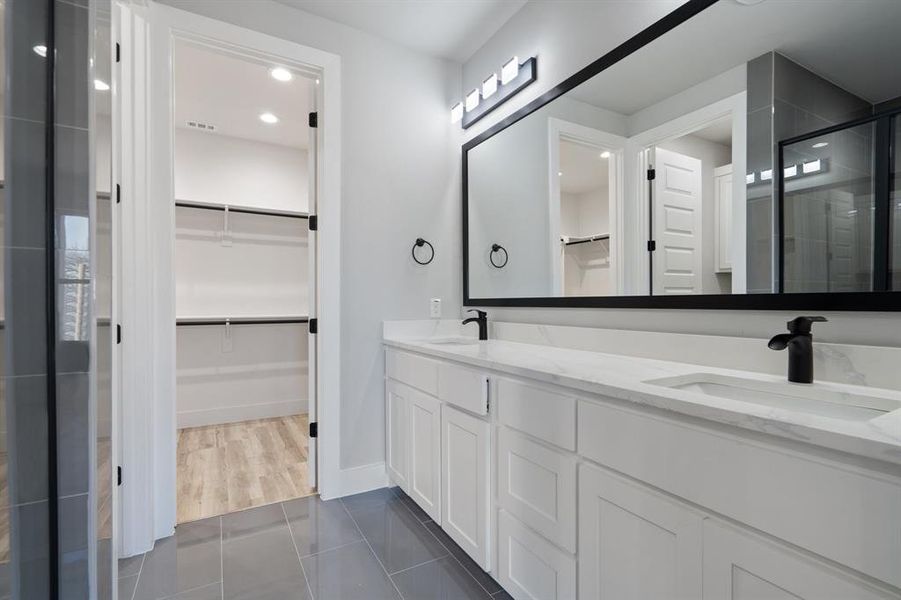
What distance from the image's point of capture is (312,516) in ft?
6.84

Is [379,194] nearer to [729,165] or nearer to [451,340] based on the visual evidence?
[451,340]

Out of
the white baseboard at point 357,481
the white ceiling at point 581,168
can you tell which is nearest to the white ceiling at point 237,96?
the white ceiling at point 581,168

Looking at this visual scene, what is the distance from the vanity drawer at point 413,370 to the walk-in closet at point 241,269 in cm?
101

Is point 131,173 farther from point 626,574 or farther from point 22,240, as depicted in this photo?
point 626,574

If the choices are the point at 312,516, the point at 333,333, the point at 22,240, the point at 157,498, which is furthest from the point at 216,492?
the point at 22,240

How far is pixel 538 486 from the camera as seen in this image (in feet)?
4.17

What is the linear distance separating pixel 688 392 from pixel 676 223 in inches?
31.1

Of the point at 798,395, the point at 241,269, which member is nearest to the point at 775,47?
the point at 798,395

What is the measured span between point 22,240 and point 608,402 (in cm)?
138

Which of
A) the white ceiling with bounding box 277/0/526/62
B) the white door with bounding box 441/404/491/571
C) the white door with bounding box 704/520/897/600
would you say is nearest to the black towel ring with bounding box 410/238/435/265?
the white door with bounding box 441/404/491/571

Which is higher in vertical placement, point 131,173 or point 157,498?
point 131,173

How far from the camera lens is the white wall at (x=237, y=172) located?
359 centimetres

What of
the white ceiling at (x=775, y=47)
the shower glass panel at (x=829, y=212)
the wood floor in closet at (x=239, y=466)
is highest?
the white ceiling at (x=775, y=47)

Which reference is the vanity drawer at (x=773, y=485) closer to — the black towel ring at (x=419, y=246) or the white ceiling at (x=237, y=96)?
the black towel ring at (x=419, y=246)
